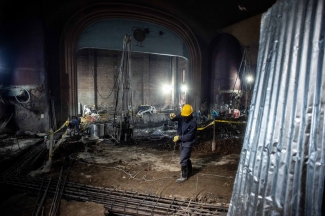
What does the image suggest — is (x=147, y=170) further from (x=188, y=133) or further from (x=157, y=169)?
(x=188, y=133)

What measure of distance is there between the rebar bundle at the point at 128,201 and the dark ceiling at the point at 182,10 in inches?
386

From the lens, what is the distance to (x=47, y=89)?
1129 centimetres

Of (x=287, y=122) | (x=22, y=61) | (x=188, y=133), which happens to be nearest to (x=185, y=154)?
(x=188, y=133)

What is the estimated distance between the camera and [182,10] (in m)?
15.1

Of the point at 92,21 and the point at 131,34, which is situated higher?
the point at 92,21

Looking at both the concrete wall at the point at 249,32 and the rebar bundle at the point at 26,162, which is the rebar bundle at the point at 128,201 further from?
the concrete wall at the point at 249,32

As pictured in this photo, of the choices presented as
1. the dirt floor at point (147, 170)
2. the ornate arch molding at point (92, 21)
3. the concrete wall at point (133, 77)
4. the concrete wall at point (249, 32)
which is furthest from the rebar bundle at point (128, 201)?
the concrete wall at point (133, 77)

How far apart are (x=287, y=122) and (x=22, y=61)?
41.6 ft

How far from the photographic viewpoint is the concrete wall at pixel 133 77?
22438 mm

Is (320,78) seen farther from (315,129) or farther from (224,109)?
(224,109)

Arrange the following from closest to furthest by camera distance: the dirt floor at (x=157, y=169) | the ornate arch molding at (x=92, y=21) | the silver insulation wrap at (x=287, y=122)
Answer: the silver insulation wrap at (x=287, y=122)
the dirt floor at (x=157, y=169)
the ornate arch molding at (x=92, y=21)

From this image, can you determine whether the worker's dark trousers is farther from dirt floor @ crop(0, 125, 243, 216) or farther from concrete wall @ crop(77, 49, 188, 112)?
concrete wall @ crop(77, 49, 188, 112)

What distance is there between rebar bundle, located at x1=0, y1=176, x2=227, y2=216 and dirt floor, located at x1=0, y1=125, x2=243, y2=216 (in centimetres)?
19

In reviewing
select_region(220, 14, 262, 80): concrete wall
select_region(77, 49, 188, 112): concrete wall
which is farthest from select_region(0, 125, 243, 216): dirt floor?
select_region(77, 49, 188, 112): concrete wall
